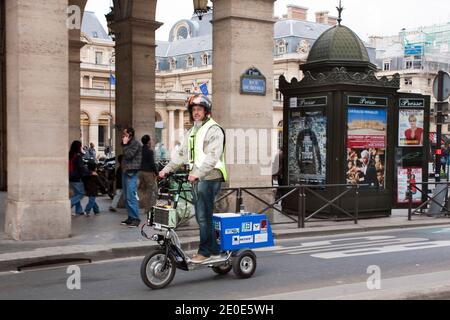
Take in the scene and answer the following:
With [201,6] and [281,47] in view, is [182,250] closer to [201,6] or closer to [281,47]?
[201,6]

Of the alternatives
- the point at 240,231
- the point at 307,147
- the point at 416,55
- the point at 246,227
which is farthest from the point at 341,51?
the point at 416,55

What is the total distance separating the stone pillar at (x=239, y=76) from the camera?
42.9ft

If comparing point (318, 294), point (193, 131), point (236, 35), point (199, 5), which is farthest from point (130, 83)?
point (318, 294)

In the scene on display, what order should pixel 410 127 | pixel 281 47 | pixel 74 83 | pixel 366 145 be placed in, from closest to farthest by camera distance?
pixel 366 145 → pixel 410 127 → pixel 74 83 → pixel 281 47

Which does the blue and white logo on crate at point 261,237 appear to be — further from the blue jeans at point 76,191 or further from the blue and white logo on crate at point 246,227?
the blue jeans at point 76,191

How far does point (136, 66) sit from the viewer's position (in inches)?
645

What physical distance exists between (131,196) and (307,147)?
4.36 metres

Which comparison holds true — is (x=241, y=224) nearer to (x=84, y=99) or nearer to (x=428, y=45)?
(x=84, y=99)

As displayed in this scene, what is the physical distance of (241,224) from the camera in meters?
7.95

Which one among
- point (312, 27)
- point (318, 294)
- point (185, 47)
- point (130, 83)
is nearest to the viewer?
point (318, 294)

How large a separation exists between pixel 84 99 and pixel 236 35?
64635 mm

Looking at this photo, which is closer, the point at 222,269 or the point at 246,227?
the point at 246,227

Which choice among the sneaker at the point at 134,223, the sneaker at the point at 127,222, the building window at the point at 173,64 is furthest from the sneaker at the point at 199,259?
the building window at the point at 173,64

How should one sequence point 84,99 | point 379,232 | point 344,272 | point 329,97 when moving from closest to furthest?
point 344,272 < point 379,232 < point 329,97 < point 84,99
